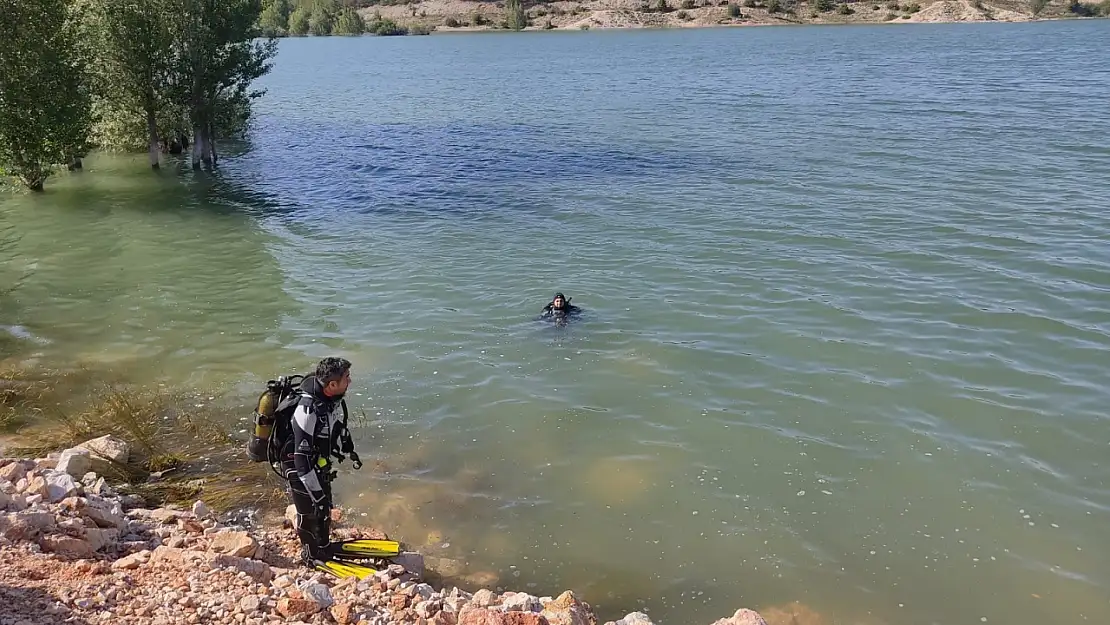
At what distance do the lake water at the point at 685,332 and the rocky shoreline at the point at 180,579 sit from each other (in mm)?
1473

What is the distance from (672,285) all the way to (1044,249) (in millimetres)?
9309

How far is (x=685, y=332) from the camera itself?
631 inches

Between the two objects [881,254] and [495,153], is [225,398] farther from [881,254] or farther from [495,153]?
[495,153]

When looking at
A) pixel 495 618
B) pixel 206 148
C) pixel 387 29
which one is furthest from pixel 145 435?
pixel 387 29

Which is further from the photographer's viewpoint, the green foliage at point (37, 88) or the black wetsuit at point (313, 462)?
the green foliage at point (37, 88)

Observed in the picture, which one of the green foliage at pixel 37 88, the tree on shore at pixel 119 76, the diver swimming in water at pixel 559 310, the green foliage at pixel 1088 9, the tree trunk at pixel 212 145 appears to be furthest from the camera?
the green foliage at pixel 1088 9

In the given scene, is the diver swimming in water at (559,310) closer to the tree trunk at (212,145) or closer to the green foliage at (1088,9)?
the tree trunk at (212,145)

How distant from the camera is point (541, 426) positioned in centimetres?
1267

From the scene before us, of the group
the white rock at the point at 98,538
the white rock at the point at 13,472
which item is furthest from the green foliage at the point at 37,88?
the white rock at the point at 98,538

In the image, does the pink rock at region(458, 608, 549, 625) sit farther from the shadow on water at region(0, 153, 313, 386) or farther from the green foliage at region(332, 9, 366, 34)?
the green foliage at region(332, 9, 366, 34)

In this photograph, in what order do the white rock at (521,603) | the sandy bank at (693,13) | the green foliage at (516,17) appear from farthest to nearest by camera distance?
the green foliage at (516,17) < the sandy bank at (693,13) < the white rock at (521,603)

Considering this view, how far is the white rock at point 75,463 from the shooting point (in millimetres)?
9695

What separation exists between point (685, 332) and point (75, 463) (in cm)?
1084

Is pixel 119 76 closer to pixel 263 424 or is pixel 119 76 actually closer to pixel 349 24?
pixel 263 424
